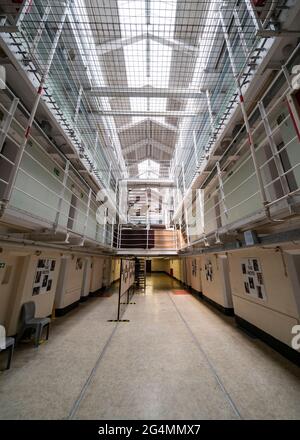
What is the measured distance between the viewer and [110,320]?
3.62 metres

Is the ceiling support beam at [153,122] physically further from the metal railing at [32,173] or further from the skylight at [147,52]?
the metal railing at [32,173]

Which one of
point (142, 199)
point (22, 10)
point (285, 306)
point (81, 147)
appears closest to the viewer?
point (22, 10)

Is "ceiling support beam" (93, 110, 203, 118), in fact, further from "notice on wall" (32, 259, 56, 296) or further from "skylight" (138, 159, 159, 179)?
"notice on wall" (32, 259, 56, 296)

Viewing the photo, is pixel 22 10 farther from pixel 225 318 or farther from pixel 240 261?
pixel 225 318

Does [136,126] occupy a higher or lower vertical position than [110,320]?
higher

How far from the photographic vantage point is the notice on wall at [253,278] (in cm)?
263

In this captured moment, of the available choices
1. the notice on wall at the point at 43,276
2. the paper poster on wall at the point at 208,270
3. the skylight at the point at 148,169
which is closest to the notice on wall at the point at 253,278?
the paper poster on wall at the point at 208,270

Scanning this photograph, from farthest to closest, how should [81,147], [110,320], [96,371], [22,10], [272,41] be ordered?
1. [110,320]
2. [81,147]
3. [96,371]
4. [272,41]
5. [22,10]

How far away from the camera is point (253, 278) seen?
9.23 ft

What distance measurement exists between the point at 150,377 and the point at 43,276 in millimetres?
2446

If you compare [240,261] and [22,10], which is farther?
[240,261]

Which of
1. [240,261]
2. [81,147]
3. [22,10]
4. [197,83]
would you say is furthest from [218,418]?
[197,83]
